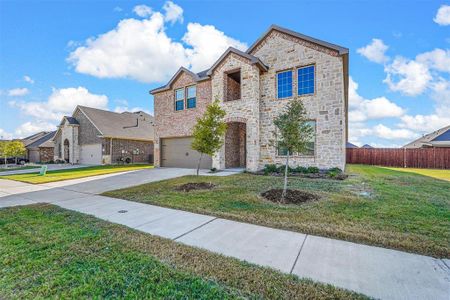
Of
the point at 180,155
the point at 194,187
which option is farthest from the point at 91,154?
the point at 194,187

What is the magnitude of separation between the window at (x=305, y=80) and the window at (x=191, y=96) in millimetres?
7250

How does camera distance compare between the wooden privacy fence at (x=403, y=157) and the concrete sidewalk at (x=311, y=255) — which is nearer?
the concrete sidewalk at (x=311, y=255)

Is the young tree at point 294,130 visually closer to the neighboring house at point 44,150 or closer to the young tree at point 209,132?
the young tree at point 209,132

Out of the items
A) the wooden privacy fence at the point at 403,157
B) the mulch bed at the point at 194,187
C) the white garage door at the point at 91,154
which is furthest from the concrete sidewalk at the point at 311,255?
the wooden privacy fence at the point at 403,157

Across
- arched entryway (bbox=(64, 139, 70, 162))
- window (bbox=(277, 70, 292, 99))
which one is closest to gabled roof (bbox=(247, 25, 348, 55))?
window (bbox=(277, 70, 292, 99))

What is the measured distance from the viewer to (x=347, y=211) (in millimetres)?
5023

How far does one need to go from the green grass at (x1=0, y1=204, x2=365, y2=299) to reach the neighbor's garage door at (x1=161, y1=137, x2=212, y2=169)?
11.0 meters

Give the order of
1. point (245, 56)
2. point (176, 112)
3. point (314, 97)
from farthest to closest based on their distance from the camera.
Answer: point (176, 112) → point (245, 56) → point (314, 97)

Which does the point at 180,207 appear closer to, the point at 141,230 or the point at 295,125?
the point at 141,230

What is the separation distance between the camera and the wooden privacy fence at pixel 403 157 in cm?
1770

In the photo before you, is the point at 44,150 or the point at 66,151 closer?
the point at 66,151

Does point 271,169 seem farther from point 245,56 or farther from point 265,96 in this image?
point 245,56

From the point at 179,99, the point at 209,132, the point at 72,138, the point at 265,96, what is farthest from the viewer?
the point at 72,138

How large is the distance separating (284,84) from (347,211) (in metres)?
9.30
